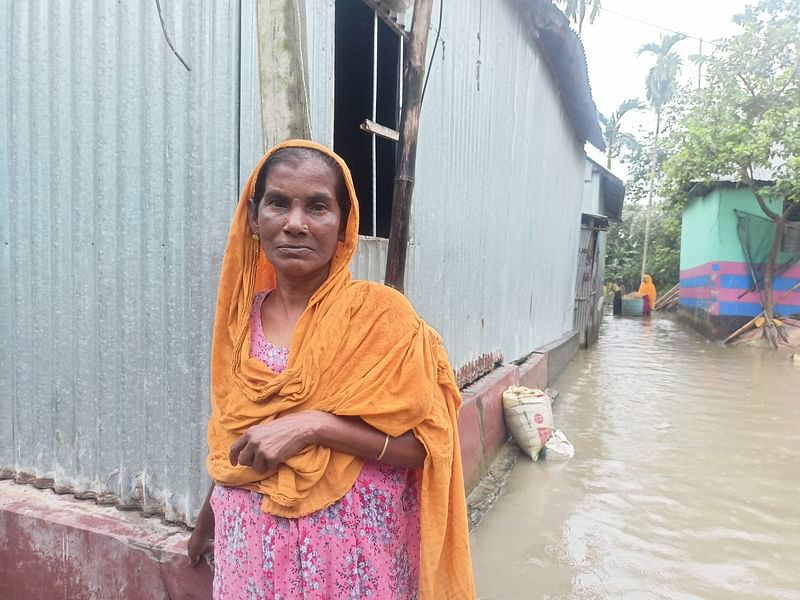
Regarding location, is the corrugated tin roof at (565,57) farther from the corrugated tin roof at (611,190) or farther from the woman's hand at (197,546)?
the corrugated tin roof at (611,190)

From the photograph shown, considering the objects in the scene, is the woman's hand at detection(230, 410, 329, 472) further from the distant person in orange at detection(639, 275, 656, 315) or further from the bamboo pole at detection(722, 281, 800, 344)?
the distant person in orange at detection(639, 275, 656, 315)

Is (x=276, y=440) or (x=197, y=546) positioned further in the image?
(x=197, y=546)

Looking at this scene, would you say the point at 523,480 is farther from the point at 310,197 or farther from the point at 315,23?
the point at 310,197

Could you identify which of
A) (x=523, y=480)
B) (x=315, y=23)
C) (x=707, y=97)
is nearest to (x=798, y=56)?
(x=707, y=97)

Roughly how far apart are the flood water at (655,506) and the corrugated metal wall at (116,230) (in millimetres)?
1951

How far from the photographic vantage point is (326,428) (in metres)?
1.25

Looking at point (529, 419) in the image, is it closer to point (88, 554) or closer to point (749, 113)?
point (88, 554)

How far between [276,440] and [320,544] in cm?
26

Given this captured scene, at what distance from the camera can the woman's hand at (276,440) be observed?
122 centimetres

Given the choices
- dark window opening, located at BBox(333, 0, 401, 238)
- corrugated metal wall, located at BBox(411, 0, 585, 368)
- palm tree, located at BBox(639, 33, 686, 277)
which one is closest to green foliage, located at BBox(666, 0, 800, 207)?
corrugated metal wall, located at BBox(411, 0, 585, 368)

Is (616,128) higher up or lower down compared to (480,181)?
higher up

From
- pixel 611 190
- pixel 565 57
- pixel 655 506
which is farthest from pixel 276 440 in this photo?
pixel 611 190

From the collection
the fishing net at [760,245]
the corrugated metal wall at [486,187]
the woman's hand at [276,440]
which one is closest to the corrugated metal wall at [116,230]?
the woman's hand at [276,440]

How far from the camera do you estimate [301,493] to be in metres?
1.26
